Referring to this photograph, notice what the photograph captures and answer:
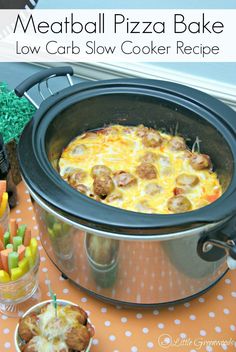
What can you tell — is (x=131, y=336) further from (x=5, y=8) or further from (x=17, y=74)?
(x=17, y=74)

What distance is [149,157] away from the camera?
116 centimetres

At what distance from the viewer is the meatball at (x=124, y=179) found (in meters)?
1.07

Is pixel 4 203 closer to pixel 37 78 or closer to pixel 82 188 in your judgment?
pixel 82 188

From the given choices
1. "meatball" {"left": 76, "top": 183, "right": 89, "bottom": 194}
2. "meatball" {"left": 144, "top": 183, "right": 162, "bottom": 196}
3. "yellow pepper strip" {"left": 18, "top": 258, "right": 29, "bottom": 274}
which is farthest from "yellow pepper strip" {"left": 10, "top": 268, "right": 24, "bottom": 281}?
"meatball" {"left": 144, "top": 183, "right": 162, "bottom": 196}

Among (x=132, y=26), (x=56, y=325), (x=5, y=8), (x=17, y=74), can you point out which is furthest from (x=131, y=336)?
(x=17, y=74)

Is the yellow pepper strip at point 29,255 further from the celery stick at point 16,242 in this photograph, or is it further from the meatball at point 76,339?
the meatball at point 76,339

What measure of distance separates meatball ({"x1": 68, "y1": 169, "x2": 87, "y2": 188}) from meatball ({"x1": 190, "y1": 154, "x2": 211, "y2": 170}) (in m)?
0.28

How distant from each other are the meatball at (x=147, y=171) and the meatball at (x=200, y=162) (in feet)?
0.36

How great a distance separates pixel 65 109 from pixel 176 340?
23.3 inches

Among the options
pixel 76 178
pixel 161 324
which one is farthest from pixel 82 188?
pixel 161 324

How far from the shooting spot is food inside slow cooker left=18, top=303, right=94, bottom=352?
2.82 feet

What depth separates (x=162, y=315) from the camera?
1.04 metres

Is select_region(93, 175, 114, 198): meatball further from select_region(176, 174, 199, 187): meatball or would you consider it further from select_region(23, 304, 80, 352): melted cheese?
select_region(23, 304, 80, 352): melted cheese

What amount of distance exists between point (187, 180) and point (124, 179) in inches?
6.1
